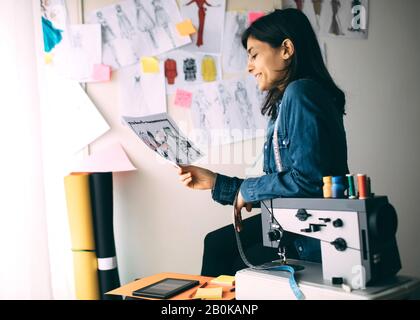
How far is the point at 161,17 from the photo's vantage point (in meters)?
2.55

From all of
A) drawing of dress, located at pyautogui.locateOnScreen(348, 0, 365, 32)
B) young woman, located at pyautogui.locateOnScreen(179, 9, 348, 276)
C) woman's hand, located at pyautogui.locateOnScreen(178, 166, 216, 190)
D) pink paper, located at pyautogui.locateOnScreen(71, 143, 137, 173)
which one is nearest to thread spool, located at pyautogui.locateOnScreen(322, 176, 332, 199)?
young woman, located at pyautogui.locateOnScreen(179, 9, 348, 276)

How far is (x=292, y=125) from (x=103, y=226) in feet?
4.09

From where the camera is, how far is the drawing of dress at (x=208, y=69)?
262 centimetres

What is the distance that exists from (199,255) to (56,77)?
1238 mm

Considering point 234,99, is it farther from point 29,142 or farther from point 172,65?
point 29,142

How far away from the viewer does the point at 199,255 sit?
2664 mm

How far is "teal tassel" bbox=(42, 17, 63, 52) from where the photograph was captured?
2.44 meters

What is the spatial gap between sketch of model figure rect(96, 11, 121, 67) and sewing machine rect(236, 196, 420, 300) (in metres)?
1.60

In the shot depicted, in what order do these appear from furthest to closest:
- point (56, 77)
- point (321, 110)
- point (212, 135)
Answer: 1. point (212, 135)
2. point (56, 77)
3. point (321, 110)

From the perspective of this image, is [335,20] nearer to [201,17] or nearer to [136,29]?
[201,17]

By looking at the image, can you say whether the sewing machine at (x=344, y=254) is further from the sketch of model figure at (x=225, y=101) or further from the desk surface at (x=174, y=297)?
the sketch of model figure at (x=225, y=101)

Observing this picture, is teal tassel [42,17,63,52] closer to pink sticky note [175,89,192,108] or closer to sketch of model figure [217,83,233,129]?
pink sticky note [175,89,192,108]
